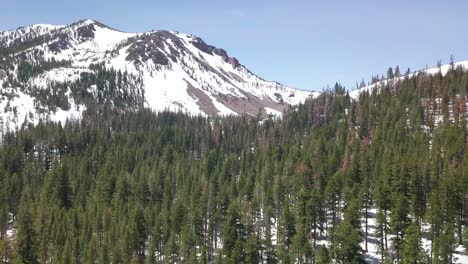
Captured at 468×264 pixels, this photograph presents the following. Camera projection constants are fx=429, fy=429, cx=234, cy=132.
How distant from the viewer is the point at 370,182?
99938 millimetres

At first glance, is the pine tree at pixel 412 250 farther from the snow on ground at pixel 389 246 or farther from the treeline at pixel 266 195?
the snow on ground at pixel 389 246

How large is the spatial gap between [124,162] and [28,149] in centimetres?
5180

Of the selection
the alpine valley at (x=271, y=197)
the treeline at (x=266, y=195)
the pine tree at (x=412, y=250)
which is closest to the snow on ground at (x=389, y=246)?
the alpine valley at (x=271, y=197)

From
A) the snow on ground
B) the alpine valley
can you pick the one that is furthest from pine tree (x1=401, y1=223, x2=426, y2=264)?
the snow on ground

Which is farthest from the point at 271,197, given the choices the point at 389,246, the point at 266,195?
the point at 389,246

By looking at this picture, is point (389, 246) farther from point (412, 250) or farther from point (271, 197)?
point (271, 197)

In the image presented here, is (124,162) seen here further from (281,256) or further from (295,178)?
(281,256)

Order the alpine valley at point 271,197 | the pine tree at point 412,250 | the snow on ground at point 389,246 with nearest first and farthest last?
the pine tree at point 412,250
the snow on ground at point 389,246
the alpine valley at point 271,197

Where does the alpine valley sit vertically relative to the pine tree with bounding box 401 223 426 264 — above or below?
above

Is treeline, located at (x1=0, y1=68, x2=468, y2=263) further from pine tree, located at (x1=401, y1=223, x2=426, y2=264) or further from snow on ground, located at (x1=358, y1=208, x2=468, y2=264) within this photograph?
snow on ground, located at (x1=358, y1=208, x2=468, y2=264)

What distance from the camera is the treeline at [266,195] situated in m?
75.6

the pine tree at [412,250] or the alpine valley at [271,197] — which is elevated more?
the alpine valley at [271,197]

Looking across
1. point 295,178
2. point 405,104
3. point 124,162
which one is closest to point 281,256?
point 295,178

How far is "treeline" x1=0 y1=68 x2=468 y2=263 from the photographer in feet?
248
